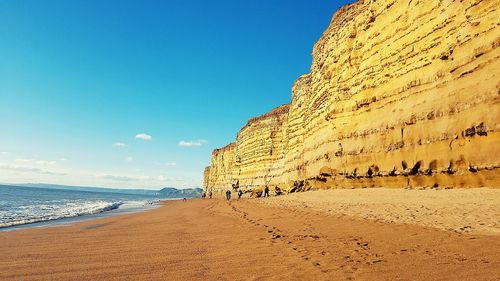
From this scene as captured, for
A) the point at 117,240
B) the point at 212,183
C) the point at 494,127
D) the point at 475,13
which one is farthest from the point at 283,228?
the point at 212,183

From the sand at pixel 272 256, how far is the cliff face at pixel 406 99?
709 centimetres

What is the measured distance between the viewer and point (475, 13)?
1487 centimetres

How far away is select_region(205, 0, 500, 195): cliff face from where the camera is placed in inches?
540

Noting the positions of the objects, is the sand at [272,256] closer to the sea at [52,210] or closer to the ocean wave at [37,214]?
the sea at [52,210]

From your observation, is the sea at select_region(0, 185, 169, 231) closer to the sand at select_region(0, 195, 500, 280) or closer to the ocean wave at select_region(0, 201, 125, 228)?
the ocean wave at select_region(0, 201, 125, 228)

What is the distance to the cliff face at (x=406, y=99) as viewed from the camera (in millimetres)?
13719

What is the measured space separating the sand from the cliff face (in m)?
7.09

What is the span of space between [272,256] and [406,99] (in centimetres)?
1491

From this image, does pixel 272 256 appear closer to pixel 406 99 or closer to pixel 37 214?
pixel 406 99

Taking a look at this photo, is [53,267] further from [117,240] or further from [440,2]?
[440,2]

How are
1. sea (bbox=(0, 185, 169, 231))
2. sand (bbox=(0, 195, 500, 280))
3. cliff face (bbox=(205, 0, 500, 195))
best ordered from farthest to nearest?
sea (bbox=(0, 185, 169, 231)) < cliff face (bbox=(205, 0, 500, 195)) < sand (bbox=(0, 195, 500, 280))

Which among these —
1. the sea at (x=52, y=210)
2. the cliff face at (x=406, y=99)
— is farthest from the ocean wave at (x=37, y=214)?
the cliff face at (x=406, y=99)

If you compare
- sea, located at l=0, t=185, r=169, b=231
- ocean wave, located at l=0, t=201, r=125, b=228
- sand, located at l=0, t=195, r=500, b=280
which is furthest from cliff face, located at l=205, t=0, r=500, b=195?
ocean wave, located at l=0, t=201, r=125, b=228

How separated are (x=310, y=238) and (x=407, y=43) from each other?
15.3 meters
